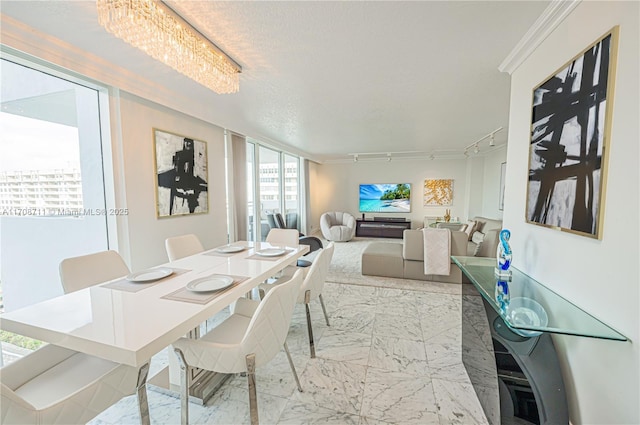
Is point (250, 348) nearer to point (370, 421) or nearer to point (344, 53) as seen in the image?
point (370, 421)

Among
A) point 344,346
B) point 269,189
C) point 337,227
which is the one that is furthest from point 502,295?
point 337,227

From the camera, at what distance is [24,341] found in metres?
1.84

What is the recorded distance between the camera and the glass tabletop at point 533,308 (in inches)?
39.1

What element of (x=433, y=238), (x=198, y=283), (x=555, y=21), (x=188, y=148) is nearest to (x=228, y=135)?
(x=188, y=148)

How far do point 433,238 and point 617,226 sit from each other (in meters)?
2.65

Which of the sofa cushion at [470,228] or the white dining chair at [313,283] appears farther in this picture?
A: the sofa cushion at [470,228]

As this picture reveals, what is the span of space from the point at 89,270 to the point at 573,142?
280 cm

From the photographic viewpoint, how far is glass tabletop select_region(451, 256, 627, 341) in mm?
994

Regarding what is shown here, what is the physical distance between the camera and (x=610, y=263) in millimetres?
979

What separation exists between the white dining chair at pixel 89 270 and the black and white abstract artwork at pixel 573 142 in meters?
2.69

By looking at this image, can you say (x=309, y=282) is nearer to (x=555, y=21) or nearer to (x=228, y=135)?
(x=555, y=21)

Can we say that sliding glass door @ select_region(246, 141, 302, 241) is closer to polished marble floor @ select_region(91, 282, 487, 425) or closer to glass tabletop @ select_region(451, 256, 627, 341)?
polished marble floor @ select_region(91, 282, 487, 425)

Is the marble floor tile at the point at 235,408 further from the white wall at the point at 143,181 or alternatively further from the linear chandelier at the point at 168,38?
the linear chandelier at the point at 168,38

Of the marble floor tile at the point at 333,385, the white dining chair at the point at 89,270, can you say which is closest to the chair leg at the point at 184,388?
the marble floor tile at the point at 333,385
